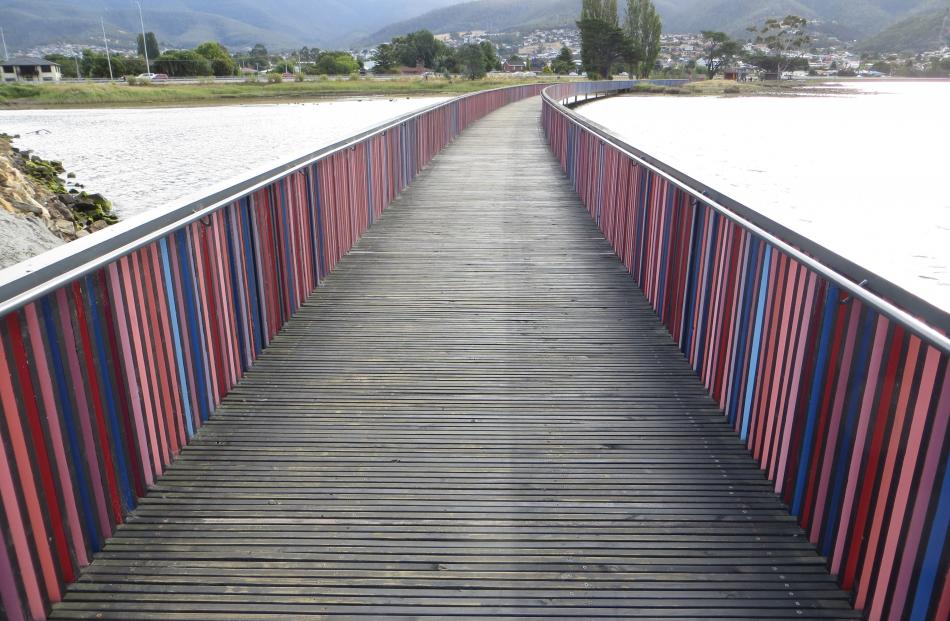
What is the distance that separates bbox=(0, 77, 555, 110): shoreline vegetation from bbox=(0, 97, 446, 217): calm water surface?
5470 millimetres

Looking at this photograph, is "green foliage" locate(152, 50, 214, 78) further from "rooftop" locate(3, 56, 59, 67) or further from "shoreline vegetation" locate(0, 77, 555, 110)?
"shoreline vegetation" locate(0, 77, 555, 110)

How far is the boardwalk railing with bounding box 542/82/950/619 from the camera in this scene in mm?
2418

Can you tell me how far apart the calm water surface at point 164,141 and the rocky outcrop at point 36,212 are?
231 centimetres

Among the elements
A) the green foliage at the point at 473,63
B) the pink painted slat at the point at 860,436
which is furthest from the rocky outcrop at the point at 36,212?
the green foliage at the point at 473,63

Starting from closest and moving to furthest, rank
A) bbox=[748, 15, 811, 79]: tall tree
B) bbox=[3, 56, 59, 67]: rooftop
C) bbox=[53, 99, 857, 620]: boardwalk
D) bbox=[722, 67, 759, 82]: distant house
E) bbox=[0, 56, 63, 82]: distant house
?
bbox=[53, 99, 857, 620]: boardwalk < bbox=[0, 56, 63, 82]: distant house < bbox=[3, 56, 59, 67]: rooftop < bbox=[748, 15, 811, 79]: tall tree < bbox=[722, 67, 759, 82]: distant house

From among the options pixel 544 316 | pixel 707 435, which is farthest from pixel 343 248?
pixel 707 435

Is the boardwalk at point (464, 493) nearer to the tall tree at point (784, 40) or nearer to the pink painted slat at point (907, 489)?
the pink painted slat at point (907, 489)

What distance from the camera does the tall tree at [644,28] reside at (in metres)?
117

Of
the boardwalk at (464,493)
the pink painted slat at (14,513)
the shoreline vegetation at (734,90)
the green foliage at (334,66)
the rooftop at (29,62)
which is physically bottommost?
the shoreline vegetation at (734,90)

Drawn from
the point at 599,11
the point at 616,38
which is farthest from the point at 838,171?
the point at 599,11

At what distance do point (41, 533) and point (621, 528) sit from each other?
214 cm

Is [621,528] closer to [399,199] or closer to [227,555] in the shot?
[227,555]

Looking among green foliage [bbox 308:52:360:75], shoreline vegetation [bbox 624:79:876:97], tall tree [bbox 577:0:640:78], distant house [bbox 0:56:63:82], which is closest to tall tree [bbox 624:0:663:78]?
shoreline vegetation [bbox 624:79:876:97]

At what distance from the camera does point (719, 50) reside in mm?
156875
